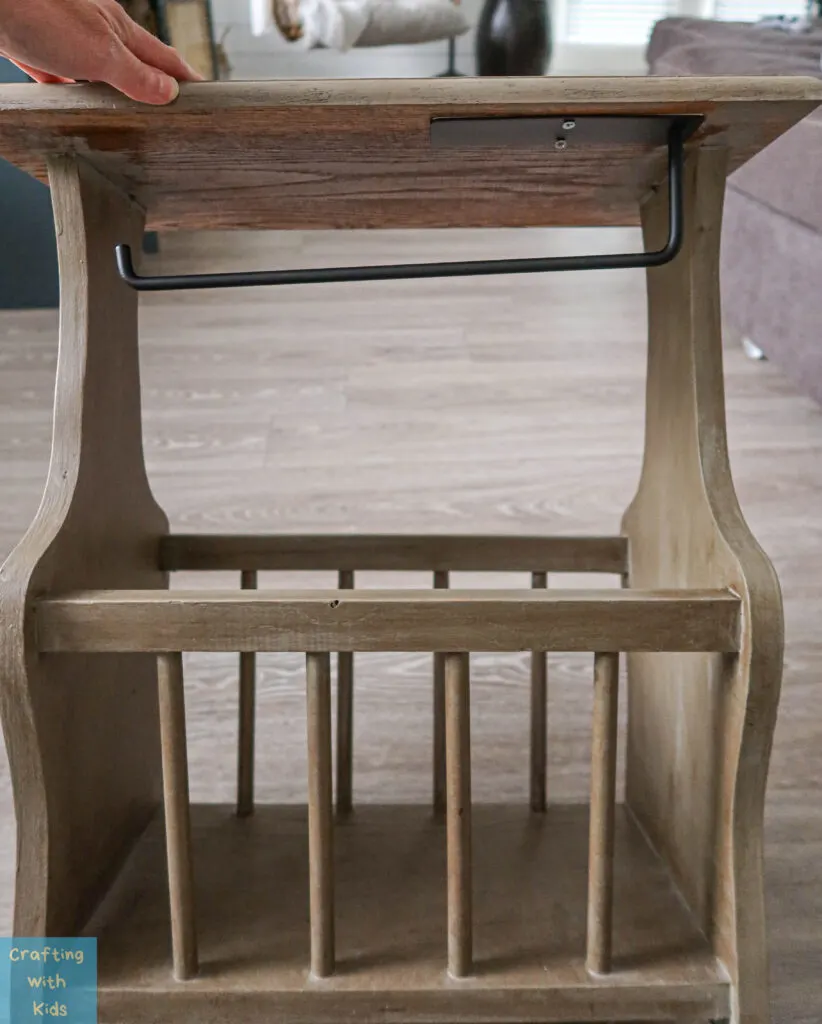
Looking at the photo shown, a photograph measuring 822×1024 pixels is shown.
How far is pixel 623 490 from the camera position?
1.77 meters

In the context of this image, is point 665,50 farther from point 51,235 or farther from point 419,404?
point 51,235

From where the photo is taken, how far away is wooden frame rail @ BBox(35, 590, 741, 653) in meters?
0.60

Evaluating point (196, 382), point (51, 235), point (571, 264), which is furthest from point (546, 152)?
point (51, 235)

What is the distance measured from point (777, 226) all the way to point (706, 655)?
1.63 m

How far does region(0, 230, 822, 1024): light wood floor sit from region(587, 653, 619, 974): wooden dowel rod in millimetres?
299

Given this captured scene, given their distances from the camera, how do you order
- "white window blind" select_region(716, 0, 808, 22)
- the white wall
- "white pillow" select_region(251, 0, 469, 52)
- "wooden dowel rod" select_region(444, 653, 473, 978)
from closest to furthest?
"wooden dowel rod" select_region(444, 653, 473, 978) < "white pillow" select_region(251, 0, 469, 52) < the white wall < "white window blind" select_region(716, 0, 808, 22)

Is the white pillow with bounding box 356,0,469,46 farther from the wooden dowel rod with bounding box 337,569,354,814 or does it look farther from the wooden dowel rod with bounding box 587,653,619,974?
the wooden dowel rod with bounding box 587,653,619,974

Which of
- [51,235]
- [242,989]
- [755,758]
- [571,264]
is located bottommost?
[242,989]

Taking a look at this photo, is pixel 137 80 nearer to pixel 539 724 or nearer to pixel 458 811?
pixel 458 811

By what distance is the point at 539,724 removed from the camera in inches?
37.3

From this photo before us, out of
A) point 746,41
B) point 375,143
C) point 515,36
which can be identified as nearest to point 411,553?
point 375,143

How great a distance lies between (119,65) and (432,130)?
0.59 ft

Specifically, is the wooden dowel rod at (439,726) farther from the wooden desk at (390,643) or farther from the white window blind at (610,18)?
the white window blind at (610,18)

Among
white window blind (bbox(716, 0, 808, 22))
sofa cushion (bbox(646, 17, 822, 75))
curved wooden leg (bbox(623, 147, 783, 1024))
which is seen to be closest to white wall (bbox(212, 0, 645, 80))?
white window blind (bbox(716, 0, 808, 22))
